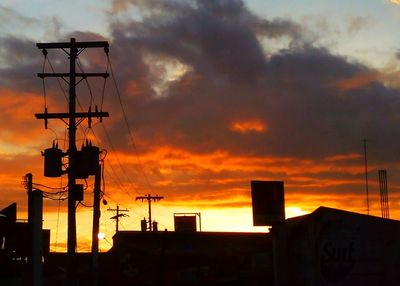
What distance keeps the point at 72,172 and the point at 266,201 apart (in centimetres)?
1717

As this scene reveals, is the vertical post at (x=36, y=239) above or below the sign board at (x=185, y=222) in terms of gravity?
below

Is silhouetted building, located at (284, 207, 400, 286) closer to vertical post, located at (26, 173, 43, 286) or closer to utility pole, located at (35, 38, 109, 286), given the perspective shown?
vertical post, located at (26, 173, 43, 286)

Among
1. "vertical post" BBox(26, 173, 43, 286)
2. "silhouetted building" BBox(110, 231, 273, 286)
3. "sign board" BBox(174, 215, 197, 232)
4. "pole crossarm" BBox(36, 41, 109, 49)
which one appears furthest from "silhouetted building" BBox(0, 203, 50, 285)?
"sign board" BBox(174, 215, 197, 232)

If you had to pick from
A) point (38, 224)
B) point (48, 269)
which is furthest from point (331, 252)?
point (48, 269)

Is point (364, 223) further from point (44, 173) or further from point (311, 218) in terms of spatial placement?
point (44, 173)

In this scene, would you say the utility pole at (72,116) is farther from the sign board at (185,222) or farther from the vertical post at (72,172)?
the sign board at (185,222)

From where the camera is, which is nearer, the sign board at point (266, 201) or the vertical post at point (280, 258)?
Answer: the sign board at point (266, 201)

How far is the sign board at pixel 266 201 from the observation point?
19.0 meters

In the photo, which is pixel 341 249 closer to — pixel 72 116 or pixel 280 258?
pixel 280 258

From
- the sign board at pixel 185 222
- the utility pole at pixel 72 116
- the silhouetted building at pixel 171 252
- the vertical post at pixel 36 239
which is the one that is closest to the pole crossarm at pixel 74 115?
the utility pole at pixel 72 116

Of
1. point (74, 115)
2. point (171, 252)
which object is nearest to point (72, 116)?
point (74, 115)

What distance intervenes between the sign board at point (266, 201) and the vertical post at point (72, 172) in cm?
1628

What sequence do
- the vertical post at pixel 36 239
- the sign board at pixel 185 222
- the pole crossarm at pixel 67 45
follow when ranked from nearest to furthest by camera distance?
the vertical post at pixel 36 239 → the pole crossarm at pixel 67 45 → the sign board at pixel 185 222

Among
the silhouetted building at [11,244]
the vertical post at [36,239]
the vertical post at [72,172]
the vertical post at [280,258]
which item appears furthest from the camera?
the silhouetted building at [11,244]
